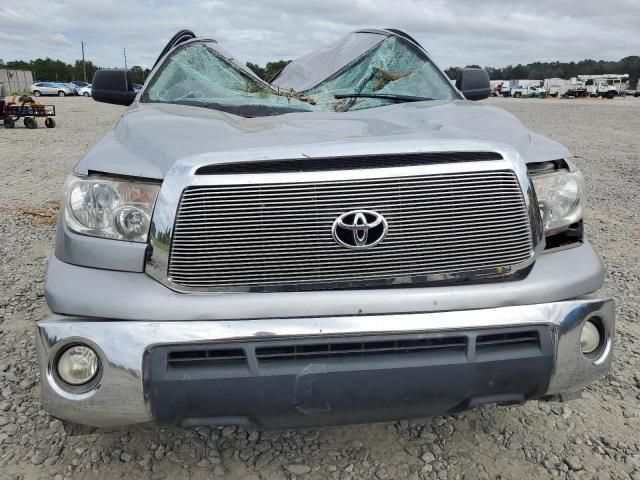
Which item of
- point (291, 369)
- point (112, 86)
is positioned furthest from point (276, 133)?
point (112, 86)

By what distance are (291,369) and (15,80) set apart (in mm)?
64438

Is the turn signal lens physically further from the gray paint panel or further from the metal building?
the metal building

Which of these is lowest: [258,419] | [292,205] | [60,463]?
[60,463]

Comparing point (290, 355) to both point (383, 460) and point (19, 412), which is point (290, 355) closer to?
point (383, 460)

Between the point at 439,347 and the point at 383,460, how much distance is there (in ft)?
2.70

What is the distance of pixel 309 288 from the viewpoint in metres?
1.99

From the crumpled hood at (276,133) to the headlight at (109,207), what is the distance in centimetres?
6

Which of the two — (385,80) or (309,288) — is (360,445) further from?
(385,80)

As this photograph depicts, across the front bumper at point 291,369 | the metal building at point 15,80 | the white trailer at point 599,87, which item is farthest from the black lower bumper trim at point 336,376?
the white trailer at point 599,87

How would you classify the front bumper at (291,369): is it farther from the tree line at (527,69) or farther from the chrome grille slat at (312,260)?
the tree line at (527,69)

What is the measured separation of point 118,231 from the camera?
208cm

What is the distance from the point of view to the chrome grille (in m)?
1.92

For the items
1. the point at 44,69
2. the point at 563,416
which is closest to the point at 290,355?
the point at 563,416

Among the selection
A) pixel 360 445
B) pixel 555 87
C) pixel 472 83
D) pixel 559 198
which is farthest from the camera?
pixel 555 87
